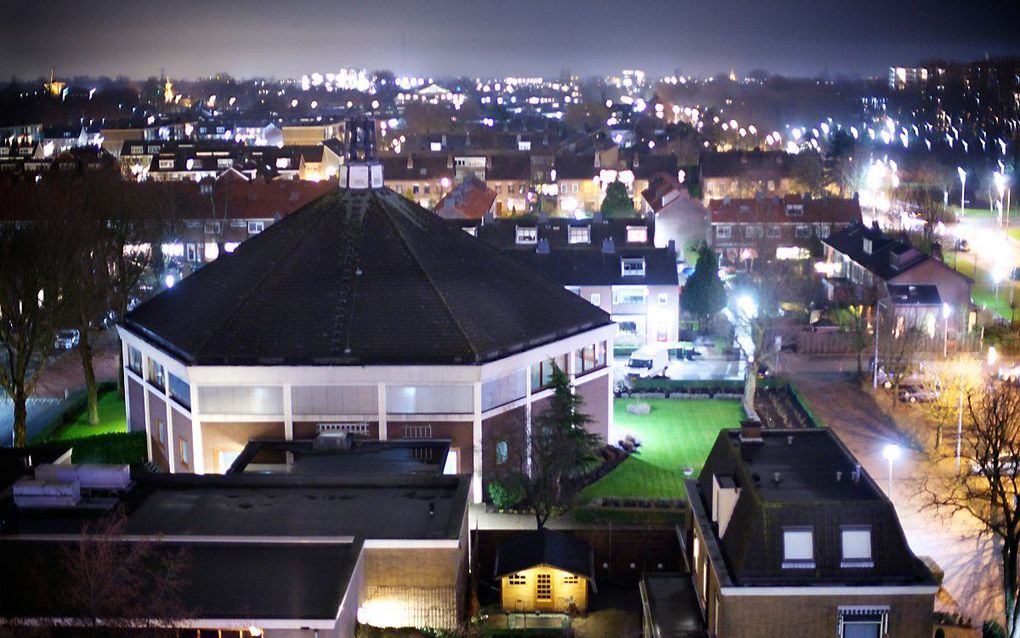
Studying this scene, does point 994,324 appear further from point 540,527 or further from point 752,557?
point 752,557

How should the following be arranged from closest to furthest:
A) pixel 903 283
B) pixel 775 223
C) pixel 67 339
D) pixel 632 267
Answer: pixel 632 267 → pixel 903 283 → pixel 67 339 → pixel 775 223

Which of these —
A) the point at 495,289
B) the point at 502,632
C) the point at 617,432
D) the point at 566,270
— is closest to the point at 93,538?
the point at 502,632

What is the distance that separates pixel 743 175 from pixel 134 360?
69471mm

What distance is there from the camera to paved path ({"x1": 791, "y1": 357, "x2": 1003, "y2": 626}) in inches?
1146

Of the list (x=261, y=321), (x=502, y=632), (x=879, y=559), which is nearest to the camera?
(x=879, y=559)

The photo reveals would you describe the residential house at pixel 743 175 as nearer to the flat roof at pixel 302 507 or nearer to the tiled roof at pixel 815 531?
the flat roof at pixel 302 507

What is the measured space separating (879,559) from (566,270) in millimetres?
34502

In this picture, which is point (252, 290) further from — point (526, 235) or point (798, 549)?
point (526, 235)

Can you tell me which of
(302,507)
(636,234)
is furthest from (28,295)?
(636,234)

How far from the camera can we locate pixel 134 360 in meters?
41.8

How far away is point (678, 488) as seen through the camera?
121 ft

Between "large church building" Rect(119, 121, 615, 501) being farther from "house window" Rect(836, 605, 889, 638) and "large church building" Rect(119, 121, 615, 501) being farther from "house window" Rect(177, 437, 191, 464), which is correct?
"house window" Rect(836, 605, 889, 638)

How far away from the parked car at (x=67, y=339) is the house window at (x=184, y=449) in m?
23.6

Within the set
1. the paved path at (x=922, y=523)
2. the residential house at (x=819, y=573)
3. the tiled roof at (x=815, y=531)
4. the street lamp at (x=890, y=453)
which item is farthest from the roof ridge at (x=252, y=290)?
the paved path at (x=922, y=523)
